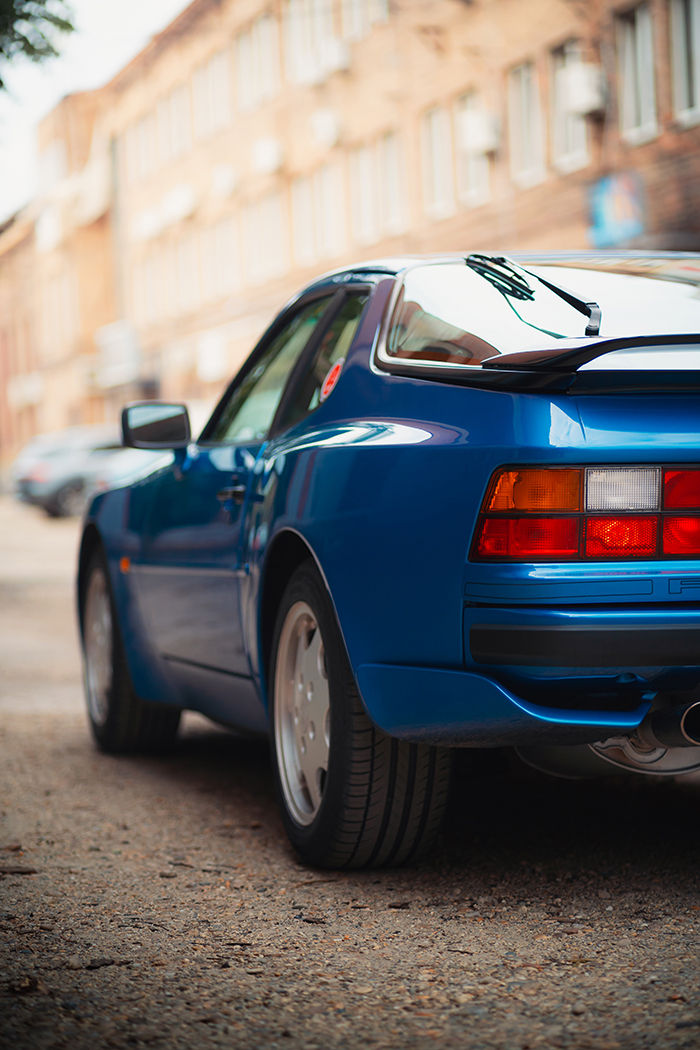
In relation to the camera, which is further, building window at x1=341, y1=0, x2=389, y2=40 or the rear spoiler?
building window at x1=341, y1=0, x2=389, y2=40

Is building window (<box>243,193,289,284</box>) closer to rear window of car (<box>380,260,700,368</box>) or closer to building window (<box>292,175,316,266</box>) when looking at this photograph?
building window (<box>292,175,316,266</box>)

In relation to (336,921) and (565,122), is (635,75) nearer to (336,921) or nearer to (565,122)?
(565,122)

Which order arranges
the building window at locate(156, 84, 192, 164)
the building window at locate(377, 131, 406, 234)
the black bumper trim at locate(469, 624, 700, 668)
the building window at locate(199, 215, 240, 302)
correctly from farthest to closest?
the building window at locate(156, 84, 192, 164), the building window at locate(199, 215, 240, 302), the building window at locate(377, 131, 406, 234), the black bumper trim at locate(469, 624, 700, 668)

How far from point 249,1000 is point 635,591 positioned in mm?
1135

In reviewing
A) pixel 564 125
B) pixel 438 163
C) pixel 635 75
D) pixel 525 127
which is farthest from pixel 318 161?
pixel 635 75

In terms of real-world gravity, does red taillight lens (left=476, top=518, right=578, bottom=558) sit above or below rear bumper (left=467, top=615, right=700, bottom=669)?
above

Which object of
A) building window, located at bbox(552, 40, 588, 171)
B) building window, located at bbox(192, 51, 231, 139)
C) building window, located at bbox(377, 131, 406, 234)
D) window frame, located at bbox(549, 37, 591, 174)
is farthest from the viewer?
building window, located at bbox(192, 51, 231, 139)

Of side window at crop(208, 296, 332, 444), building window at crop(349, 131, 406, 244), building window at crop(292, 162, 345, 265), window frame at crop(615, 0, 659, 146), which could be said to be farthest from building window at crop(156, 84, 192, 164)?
side window at crop(208, 296, 332, 444)

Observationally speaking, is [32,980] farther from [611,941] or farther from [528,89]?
[528,89]

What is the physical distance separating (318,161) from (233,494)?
2955cm

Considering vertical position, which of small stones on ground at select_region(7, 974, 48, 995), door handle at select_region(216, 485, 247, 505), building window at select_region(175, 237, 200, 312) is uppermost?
building window at select_region(175, 237, 200, 312)

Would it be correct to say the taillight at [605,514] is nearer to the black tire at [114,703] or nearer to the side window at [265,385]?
the side window at [265,385]

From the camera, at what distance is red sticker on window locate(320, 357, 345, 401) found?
4457 millimetres

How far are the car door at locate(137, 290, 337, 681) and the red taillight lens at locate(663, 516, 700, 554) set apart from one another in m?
1.55
